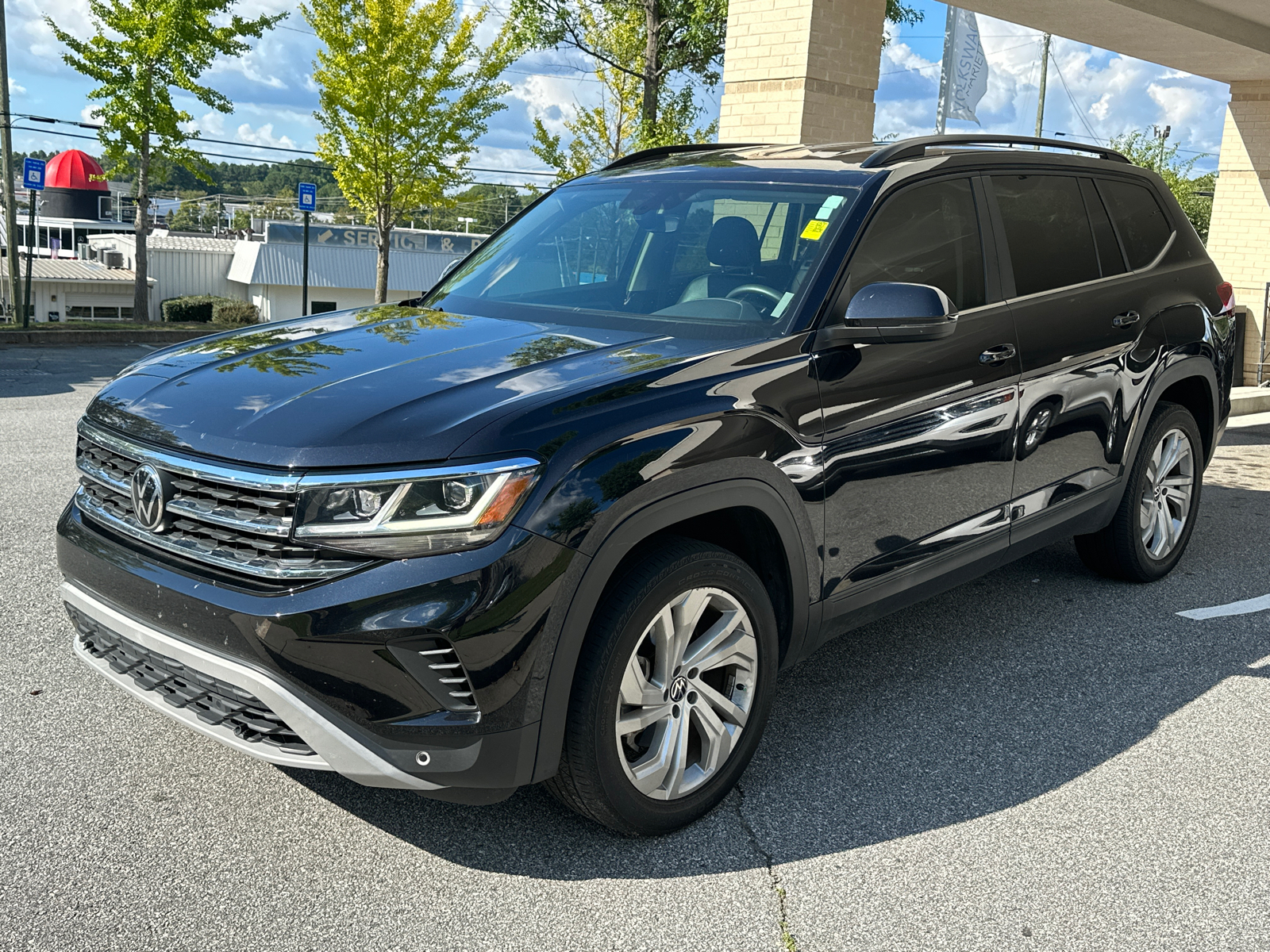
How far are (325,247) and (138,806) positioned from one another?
57.3m

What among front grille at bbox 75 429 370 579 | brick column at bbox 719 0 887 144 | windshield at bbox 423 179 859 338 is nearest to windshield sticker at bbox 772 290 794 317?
windshield at bbox 423 179 859 338

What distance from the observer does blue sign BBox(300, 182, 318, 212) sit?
21.0 meters

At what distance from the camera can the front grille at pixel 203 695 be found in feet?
9.00

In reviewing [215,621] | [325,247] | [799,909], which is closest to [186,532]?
[215,621]

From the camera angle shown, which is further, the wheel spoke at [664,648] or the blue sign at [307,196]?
the blue sign at [307,196]

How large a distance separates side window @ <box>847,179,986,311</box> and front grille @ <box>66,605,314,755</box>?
2.13 metres

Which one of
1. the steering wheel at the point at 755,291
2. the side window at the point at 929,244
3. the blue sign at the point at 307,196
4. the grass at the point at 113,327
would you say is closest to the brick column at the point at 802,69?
the side window at the point at 929,244

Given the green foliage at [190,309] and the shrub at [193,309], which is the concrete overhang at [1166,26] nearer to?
the shrub at [193,309]

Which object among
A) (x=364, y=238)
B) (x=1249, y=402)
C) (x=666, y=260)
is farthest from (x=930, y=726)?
(x=364, y=238)

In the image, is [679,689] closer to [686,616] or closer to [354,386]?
[686,616]

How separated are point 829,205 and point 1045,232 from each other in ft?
4.06

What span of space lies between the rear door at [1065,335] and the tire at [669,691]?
1.56 metres

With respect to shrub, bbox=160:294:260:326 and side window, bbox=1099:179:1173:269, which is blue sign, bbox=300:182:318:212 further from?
shrub, bbox=160:294:260:326

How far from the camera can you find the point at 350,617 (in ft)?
8.50
